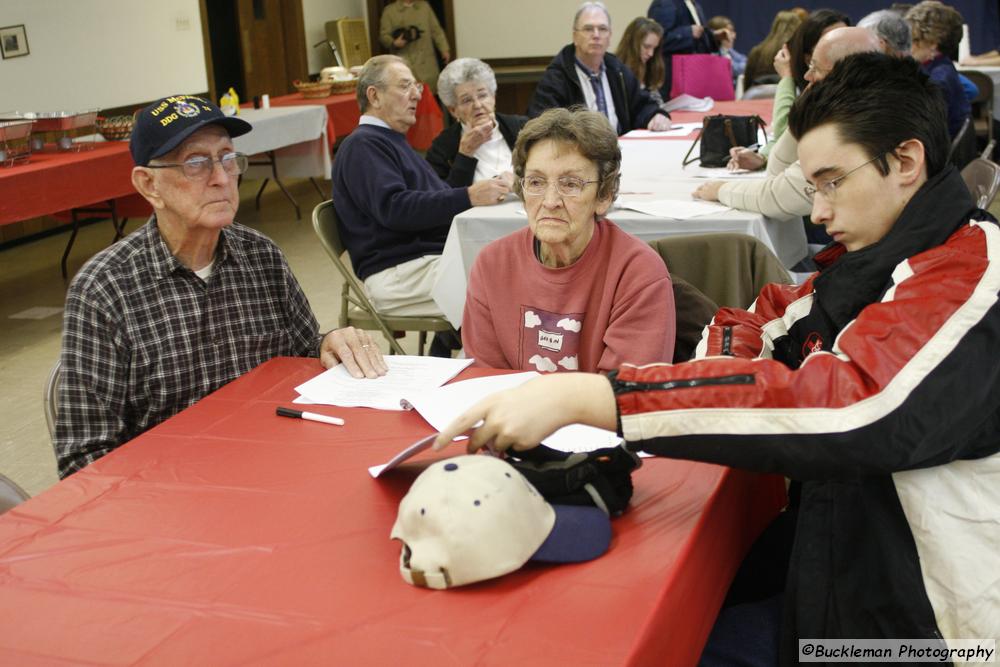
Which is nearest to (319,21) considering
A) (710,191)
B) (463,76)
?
A: (463,76)

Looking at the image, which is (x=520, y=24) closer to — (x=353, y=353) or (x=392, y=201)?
(x=392, y=201)

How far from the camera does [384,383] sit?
1886mm

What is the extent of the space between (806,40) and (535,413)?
321cm

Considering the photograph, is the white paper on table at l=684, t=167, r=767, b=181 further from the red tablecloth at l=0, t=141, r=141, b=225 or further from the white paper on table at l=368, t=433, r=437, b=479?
the red tablecloth at l=0, t=141, r=141, b=225

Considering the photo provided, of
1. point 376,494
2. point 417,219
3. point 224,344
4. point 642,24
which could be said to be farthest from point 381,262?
point 642,24

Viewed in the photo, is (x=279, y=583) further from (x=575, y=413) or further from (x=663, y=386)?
(x=663, y=386)

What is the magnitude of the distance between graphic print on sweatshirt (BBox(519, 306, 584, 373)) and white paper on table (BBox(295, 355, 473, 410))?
0.77 feet

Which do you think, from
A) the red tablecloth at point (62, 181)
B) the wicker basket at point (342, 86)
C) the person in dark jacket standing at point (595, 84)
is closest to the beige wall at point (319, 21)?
the wicker basket at point (342, 86)

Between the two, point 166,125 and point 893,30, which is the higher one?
point 893,30

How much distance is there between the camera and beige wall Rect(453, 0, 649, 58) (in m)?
11.6

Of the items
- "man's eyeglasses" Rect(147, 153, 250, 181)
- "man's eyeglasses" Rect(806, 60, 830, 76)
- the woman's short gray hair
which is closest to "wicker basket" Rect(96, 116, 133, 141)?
"man's eyeglasses" Rect(806, 60, 830, 76)

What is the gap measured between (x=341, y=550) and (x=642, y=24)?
6.02 m

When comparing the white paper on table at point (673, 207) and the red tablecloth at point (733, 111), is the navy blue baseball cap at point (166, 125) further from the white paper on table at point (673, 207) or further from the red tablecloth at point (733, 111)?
the red tablecloth at point (733, 111)

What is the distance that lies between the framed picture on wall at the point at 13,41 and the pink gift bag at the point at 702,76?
4470mm
